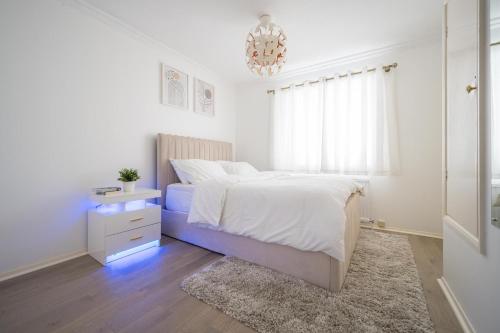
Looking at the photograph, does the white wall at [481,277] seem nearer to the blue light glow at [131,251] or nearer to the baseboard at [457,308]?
the baseboard at [457,308]

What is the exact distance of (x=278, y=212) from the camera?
5.26 ft

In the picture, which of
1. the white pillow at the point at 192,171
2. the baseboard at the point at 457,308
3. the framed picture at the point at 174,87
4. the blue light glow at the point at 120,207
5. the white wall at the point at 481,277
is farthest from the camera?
the framed picture at the point at 174,87

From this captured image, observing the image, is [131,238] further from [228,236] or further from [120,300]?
[228,236]

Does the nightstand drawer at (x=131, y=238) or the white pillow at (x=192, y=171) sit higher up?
the white pillow at (x=192, y=171)

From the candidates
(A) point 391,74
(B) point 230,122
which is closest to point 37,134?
(B) point 230,122

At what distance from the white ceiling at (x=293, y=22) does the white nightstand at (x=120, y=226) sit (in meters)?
2.01

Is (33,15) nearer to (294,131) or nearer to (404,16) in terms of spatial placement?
(294,131)

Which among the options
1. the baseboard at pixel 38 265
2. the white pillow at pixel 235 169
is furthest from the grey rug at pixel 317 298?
the white pillow at pixel 235 169

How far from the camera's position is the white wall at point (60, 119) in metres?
1.67

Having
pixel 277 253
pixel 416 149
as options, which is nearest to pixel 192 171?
pixel 277 253

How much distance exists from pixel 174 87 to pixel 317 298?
10.2 feet

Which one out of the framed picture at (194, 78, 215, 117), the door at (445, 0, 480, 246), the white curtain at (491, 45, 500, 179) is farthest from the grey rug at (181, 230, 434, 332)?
the framed picture at (194, 78, 215, 117)

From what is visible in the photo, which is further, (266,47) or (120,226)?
(266,47)

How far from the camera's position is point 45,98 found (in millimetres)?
1834
